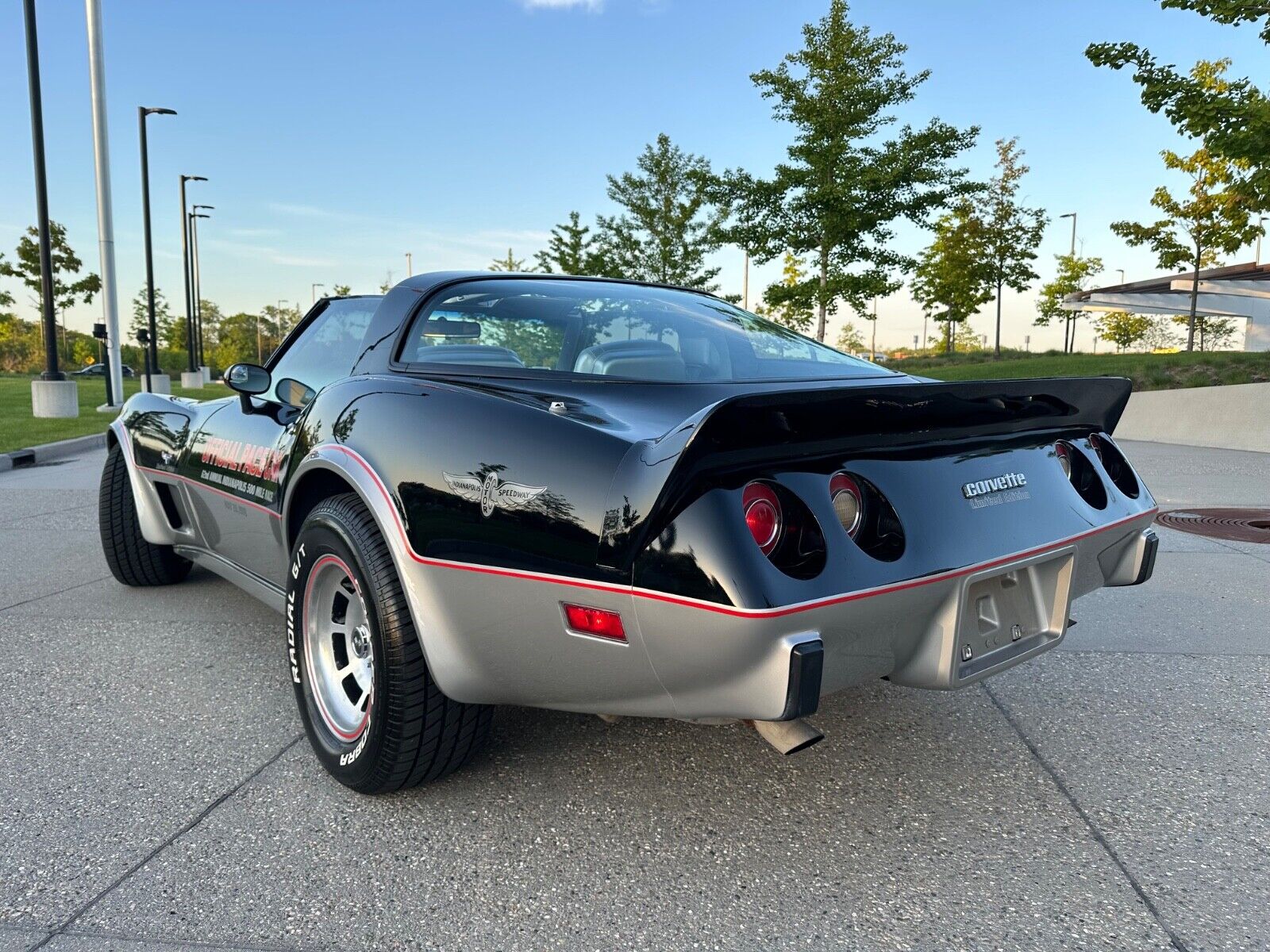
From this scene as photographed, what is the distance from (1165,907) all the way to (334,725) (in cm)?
200

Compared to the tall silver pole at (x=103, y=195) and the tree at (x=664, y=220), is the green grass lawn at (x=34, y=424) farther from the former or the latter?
the tree at (x=664, y=220)

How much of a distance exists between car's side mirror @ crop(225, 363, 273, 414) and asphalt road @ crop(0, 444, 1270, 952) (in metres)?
0.98

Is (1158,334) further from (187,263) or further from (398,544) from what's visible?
(398,544)

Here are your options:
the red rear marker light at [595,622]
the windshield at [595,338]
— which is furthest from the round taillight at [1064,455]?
the red rear marker light at [595,622]

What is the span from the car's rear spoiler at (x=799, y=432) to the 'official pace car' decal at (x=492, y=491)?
0.74 feet

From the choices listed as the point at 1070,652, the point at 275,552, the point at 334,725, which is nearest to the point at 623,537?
the point at 334,725

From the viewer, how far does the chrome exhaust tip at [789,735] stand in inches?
74.8

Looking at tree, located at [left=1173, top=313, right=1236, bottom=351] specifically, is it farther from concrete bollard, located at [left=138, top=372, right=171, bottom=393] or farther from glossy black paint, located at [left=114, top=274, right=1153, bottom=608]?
glossy black paint, located at [left=114, top=274, right=1153, bottom=608]

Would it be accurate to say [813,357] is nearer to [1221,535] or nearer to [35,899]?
[35,899]

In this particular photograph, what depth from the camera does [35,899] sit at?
189 cm

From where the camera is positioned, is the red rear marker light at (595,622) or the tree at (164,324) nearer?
the red rear marker light at (595,622)

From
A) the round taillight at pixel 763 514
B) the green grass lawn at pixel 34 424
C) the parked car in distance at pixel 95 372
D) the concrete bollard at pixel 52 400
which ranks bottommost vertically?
the parked car in distance at pixel 95 372

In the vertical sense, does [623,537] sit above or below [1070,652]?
above

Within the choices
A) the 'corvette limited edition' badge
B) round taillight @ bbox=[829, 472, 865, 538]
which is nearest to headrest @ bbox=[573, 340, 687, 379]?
round taillight @ bbox=[829, 472, 865, 538]
